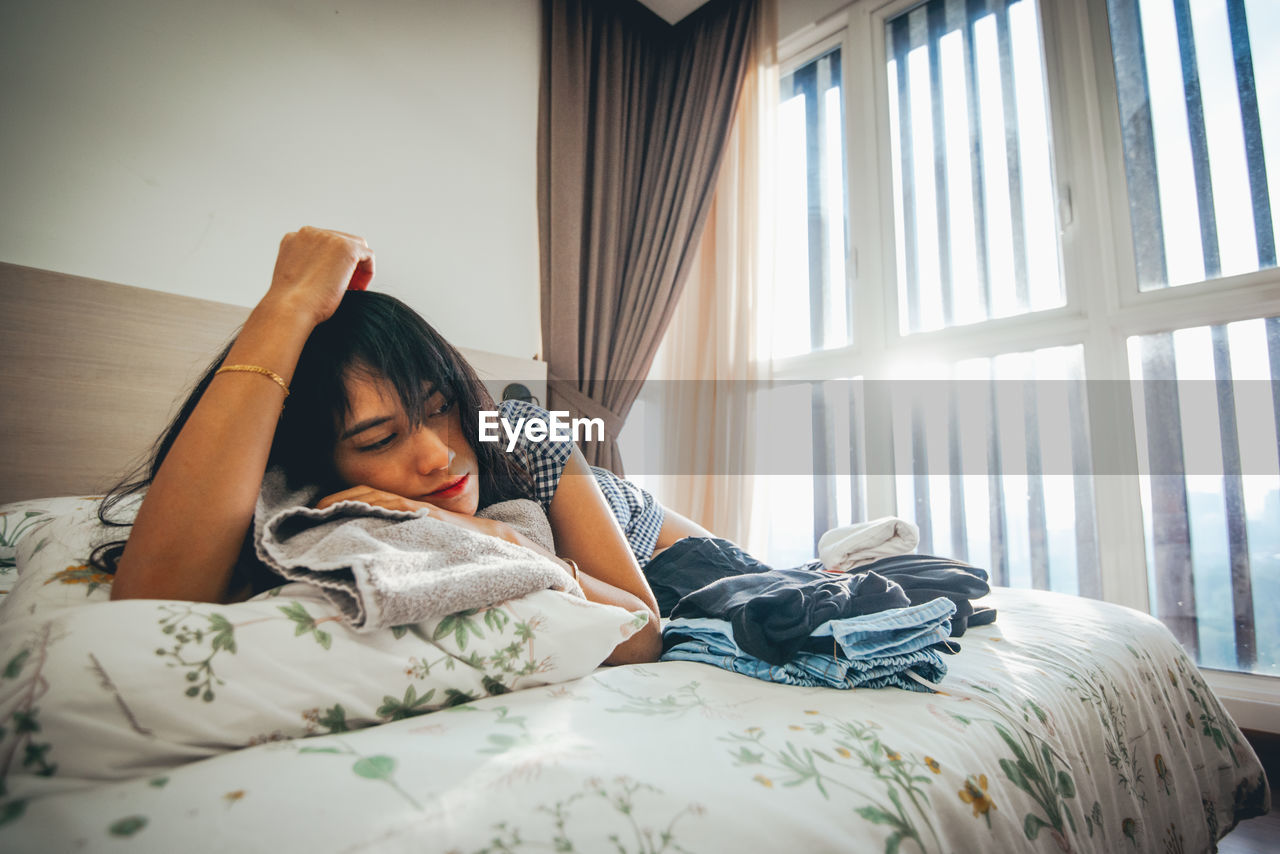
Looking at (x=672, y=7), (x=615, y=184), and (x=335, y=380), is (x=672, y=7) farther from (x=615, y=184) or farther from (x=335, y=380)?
(x=335, y=380)

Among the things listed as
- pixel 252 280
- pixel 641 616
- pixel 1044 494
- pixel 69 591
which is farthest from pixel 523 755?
pixel 1044 494

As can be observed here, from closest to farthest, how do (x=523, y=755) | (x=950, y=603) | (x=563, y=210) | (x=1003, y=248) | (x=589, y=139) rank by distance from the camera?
(x=523, y=755) < (x=950, y=603) < (x=1003, y=248) < (x=563, y=210) < (x=589, y=139)

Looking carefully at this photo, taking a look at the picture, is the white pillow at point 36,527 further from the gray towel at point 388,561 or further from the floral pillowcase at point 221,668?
the gray towel at point 388,561

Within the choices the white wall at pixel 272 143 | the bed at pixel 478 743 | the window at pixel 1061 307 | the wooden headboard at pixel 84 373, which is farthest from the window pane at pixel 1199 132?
the wooden headboard at pixel 84 373

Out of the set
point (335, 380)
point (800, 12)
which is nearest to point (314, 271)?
point (335, 380)

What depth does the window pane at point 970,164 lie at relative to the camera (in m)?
2.12

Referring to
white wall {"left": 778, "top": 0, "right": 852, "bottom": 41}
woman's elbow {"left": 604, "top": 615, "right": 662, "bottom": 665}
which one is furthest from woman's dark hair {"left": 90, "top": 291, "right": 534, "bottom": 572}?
white wall {"left": 778, "top": 0, "right": 852, "bottom": 41}

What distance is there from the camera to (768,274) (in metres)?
2.60

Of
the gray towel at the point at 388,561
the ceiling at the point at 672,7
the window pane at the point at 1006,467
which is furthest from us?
the ceiling at the point at 672,7

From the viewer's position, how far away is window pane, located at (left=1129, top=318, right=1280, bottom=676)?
1.69m

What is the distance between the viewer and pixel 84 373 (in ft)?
4.31

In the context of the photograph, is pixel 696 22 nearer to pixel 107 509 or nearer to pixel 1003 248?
pixel 1003 248

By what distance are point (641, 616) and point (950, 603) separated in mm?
354

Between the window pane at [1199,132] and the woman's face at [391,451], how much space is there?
2172 millimetres
